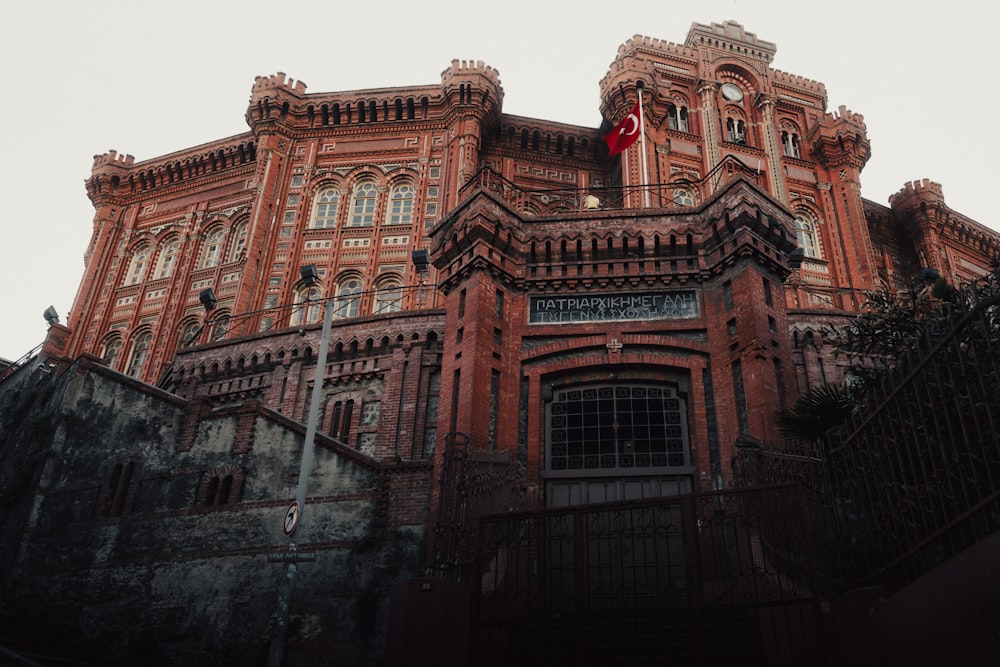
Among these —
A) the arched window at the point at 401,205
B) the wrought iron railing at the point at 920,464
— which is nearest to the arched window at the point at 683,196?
the arched window at the point at 401,205

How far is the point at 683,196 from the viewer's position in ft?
108

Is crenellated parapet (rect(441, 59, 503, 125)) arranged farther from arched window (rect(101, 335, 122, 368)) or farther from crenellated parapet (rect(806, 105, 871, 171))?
Answer: arched window (rect(101, 335, 122, 368))

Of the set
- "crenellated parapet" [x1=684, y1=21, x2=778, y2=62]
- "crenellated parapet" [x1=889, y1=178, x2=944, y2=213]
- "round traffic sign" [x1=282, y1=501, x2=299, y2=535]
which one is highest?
"crenellated parapet" [x1=684, y1=21, x2=778, y2=62]

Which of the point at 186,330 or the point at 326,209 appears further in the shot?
the point at 186,330

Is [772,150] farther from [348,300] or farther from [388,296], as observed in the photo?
[348,300]

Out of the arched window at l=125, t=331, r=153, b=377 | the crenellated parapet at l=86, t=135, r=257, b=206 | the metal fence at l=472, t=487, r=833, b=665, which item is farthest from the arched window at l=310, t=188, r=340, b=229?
the metal fence at l=472, t=487, r=833, b=665

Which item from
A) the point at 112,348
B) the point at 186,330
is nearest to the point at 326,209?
the point at 186,330

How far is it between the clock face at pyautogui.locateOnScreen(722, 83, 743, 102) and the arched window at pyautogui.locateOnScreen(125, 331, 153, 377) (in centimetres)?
2736

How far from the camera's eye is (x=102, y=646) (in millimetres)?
14242

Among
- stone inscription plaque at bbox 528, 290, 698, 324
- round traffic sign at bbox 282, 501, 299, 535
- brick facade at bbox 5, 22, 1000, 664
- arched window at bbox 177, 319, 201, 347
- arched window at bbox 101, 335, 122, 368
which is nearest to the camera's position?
round traffic sign at bbox 282, 501, 299, 535

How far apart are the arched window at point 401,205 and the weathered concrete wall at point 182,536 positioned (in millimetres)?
16716

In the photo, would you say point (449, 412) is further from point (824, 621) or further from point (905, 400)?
point (905, 400)

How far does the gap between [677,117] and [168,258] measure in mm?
23495

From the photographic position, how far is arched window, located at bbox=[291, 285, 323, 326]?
30.0 metres
